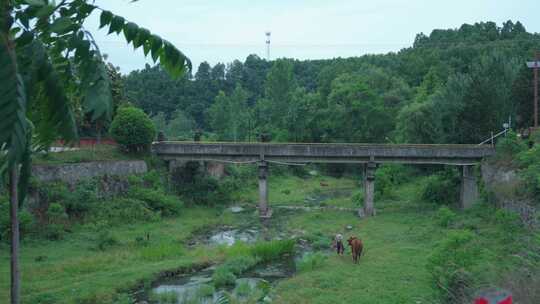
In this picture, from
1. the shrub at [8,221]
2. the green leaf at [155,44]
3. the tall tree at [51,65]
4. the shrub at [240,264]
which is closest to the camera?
the tall tree at [51,65]

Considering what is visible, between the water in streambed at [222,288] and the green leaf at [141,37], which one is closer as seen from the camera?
the green leaf at [141,37]

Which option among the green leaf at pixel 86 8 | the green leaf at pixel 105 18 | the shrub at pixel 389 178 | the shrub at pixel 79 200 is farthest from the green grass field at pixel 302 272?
the green leaf at pixel 86 8

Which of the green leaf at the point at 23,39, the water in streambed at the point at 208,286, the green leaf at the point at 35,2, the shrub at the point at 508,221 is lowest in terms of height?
the water in streambed at the point at 208,286

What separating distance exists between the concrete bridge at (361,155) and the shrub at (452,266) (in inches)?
624

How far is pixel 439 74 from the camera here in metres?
65.6

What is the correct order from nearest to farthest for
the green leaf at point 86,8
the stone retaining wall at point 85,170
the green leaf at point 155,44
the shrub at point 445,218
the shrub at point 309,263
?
the green leaf at point 86,8 → the green leaf at point 155,44 → the shrub at point 309,263 → the shrub at point 445,218 → the stone retaining wall at point 85,170

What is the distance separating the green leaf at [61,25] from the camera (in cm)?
461

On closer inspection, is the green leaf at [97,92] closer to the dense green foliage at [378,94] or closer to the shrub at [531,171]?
the shrub at [531,171]

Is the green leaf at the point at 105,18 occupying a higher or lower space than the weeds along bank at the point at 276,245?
higher

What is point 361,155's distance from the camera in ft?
115

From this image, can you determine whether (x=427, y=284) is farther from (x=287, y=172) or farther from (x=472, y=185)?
(x=287, y=172)

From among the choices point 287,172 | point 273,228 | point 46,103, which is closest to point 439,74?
point 287,172

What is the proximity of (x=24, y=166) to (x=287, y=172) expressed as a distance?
51.0m

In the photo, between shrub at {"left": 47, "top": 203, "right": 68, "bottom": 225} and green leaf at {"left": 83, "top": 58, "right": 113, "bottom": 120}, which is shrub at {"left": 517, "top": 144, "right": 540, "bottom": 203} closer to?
green leaf at {"left": 83, "top": 58, "right": 113, "bottom": 120}
